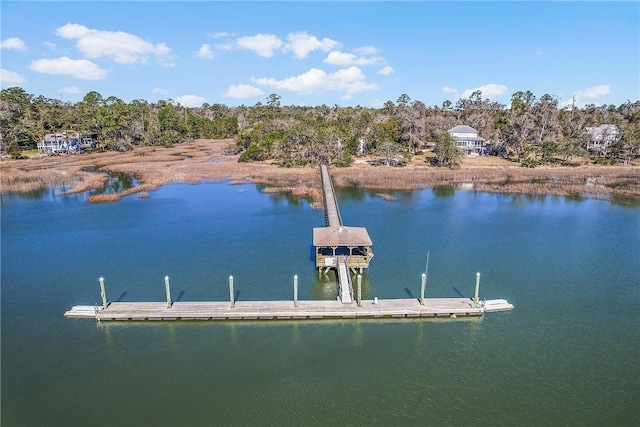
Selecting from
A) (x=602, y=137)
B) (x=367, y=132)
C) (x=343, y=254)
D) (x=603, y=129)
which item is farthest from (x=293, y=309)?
(x=603, y=129)

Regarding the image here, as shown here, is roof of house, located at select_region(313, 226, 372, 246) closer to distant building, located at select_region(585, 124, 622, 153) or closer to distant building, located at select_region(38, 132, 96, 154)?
distant building, located at select_region(585, 124, 622, 153)

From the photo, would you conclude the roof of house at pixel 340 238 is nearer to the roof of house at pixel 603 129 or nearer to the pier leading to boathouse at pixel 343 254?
the pier leading to boathouse at pixel 343 254

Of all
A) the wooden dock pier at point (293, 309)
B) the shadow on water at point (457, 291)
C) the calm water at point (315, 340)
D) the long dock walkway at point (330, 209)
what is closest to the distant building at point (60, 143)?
the calm water at point (315, 340)

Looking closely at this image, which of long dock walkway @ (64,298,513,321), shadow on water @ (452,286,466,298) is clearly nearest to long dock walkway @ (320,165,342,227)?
shadow on water @ (452,286,466,298)

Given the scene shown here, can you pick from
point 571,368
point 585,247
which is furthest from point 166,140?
point 571,368

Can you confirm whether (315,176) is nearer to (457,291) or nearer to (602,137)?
(457,291)
